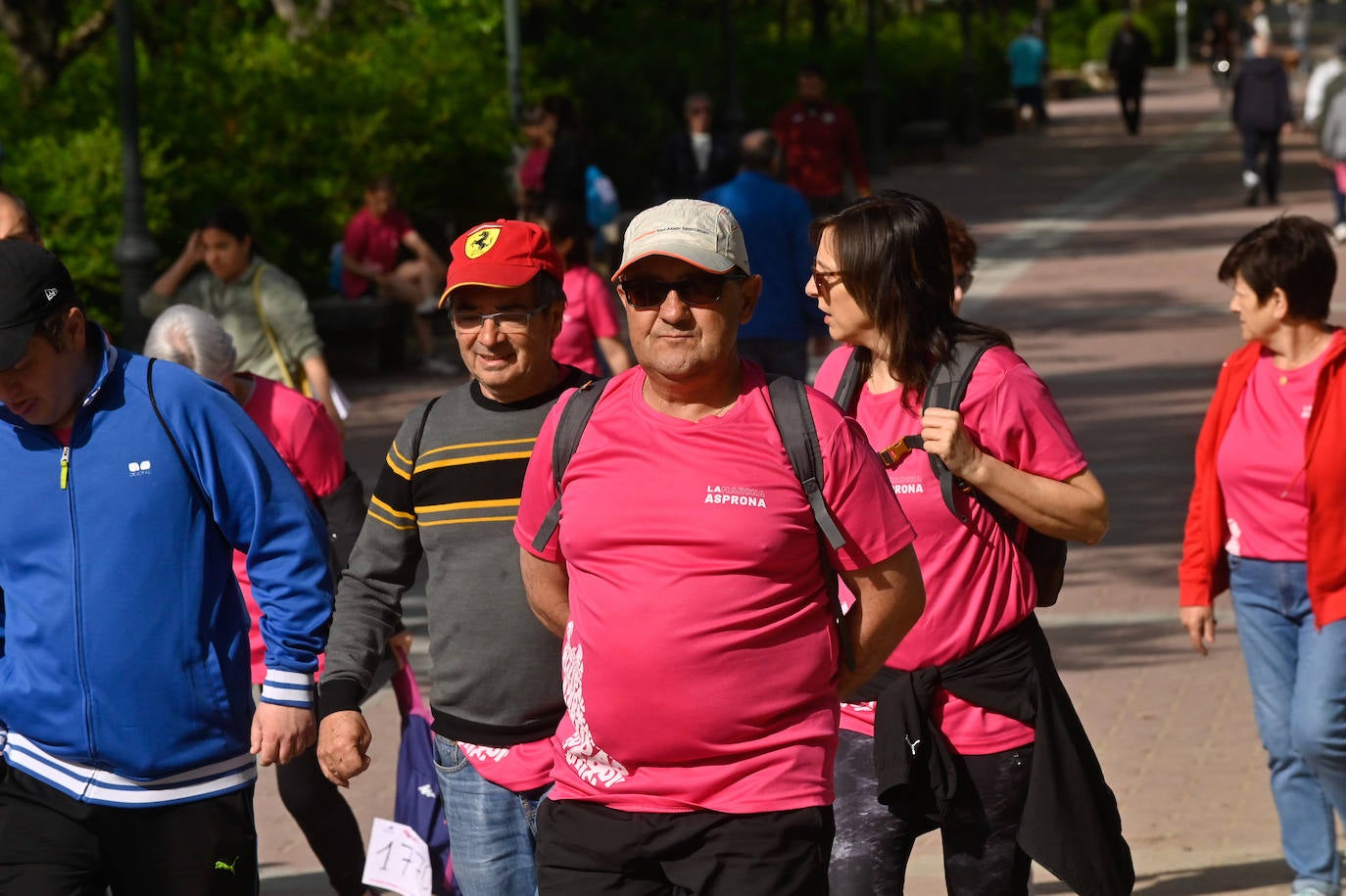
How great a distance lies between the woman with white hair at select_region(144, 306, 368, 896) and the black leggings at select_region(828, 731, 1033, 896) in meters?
1.64

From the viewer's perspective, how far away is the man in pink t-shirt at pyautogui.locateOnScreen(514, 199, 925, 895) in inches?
123

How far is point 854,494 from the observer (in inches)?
125

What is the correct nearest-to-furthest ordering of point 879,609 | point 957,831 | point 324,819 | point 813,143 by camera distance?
point 879,609 → point 957,831 → point 324,819 → point 813,143

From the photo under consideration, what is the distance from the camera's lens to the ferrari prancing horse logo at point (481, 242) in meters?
3.88

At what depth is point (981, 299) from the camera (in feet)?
60.7

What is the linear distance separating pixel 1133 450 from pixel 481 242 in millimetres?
8427

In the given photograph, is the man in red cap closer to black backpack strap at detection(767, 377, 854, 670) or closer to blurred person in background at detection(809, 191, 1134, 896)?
blurred person in background at detection(809, 191, 1134, 896)

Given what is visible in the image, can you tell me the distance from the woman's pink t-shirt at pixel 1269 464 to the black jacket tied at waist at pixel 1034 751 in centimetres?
132

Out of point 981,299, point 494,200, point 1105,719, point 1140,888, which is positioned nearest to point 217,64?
point 494,200

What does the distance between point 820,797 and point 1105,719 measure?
415 cm

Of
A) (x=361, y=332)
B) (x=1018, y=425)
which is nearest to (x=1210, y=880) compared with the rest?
(x=1018, y=425)

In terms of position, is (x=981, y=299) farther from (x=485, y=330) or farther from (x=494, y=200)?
(x=485, y=330)

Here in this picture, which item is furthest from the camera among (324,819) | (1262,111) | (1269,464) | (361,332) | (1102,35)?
(1102,35)

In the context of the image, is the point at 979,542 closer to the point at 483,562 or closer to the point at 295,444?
the point at 483,562
